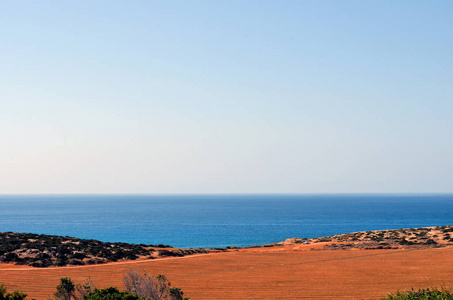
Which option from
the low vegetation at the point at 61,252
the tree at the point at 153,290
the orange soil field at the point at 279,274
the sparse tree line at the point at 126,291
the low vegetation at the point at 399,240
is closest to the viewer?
the sparse tree line at the point at 126,291

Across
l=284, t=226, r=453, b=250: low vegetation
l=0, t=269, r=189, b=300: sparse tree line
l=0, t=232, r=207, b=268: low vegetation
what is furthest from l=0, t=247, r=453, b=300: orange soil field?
l=284, t=226, r=453, b=250: low vegetation

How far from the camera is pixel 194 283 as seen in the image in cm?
2406

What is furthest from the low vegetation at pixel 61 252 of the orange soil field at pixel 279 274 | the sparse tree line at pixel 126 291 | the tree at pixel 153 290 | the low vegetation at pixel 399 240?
the low vegetation at pixel 399 240

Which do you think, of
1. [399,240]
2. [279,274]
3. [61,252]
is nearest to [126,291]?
[279,274]

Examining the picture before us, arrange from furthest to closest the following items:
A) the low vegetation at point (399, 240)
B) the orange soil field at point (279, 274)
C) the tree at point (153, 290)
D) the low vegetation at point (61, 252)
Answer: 1. the low vegetation at point (399, 240)
2. the low vegetation at point (61, 252)
3. the orange soil field at point (279, 274)
4. the tree at point (153, 290)

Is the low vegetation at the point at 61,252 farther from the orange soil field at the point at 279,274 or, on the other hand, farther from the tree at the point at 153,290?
the tree at the point at 153,290

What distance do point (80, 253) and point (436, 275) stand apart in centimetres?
2595

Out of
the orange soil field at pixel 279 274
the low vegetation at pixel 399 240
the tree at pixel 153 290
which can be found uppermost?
the tree at pixel 153 290

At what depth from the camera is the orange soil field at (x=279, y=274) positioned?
2158cm

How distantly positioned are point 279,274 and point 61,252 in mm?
17799

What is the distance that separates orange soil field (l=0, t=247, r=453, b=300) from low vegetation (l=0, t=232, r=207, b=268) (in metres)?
1.68

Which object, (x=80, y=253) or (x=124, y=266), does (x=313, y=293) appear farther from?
(x=80, y=253)

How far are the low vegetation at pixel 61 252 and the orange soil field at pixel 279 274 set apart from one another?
1680 mm

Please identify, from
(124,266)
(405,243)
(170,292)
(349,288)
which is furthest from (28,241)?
(405,243)
